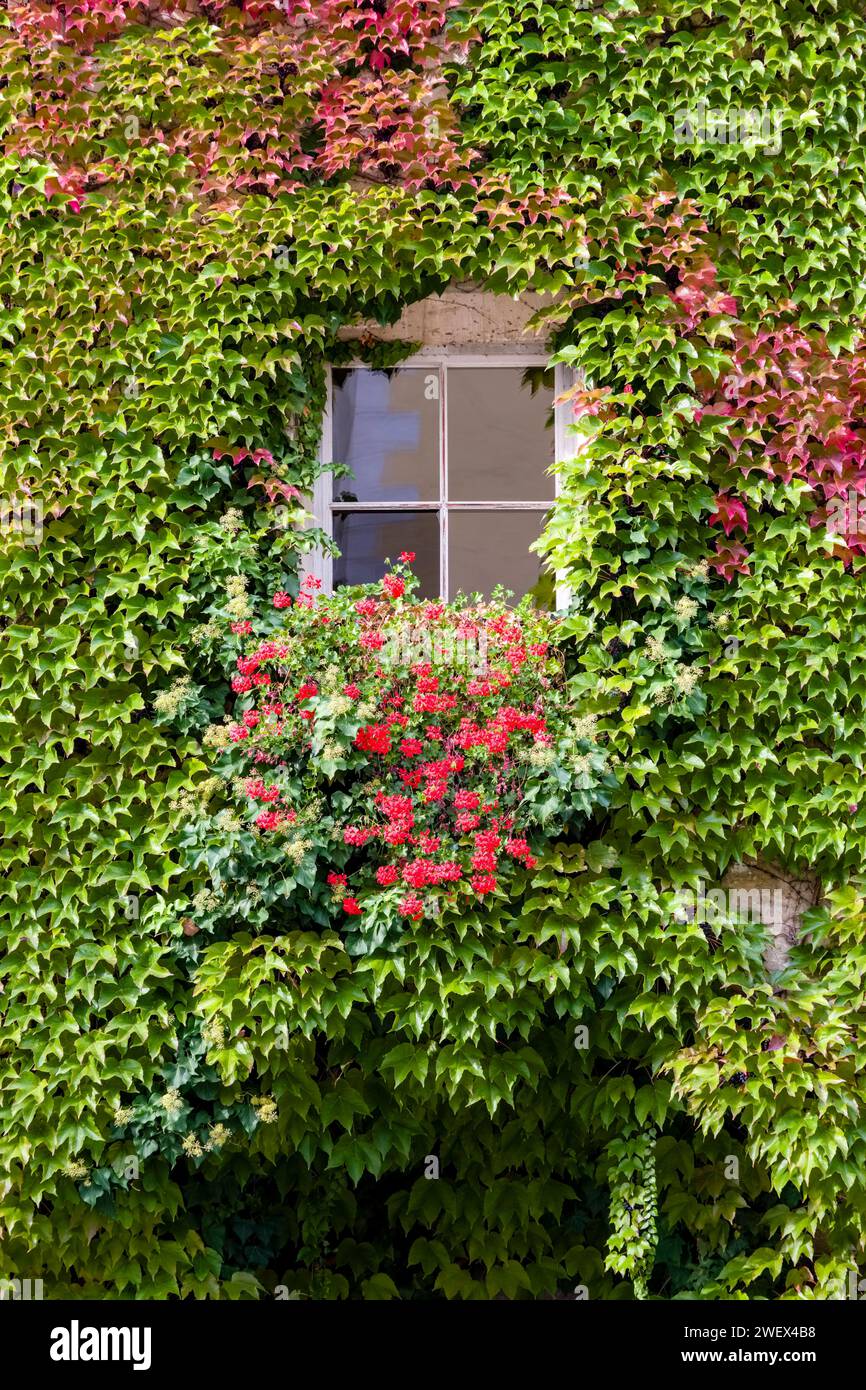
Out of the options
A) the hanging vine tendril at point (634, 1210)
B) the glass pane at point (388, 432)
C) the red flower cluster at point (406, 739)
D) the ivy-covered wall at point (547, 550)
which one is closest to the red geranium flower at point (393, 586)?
the red flower cluster at point (406, 739)

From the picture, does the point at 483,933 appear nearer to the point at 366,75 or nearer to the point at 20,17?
the point at 366,75

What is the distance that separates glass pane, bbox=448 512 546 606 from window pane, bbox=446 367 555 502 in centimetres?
8

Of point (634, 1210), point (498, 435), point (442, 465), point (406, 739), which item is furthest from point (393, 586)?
point (634, 1210)

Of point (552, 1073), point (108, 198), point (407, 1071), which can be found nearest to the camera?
point (407, 1071)

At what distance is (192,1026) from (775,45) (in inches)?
161

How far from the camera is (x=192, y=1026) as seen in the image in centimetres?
456

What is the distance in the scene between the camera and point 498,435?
5203mm

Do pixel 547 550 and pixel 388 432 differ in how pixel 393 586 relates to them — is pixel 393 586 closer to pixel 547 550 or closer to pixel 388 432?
pixel 547 550

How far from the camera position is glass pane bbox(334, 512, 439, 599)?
16.9ft

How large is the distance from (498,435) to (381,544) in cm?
63

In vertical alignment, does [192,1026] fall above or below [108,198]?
below

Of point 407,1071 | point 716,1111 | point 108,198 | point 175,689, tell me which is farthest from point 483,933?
point 108,198

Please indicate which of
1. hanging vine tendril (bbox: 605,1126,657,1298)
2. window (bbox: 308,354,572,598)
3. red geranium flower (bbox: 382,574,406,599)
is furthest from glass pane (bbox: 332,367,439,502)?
hanging vine tendril (bbox: 605,1126,657,1298)

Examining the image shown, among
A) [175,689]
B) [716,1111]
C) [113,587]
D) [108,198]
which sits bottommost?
[716,1111]
